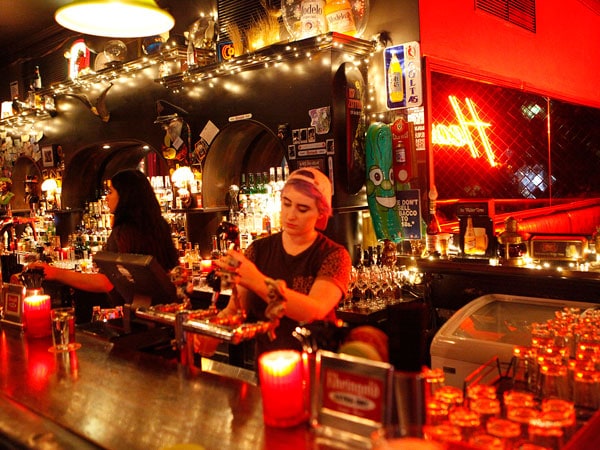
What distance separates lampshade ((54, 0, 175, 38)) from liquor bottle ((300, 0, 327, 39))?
1.63 meters

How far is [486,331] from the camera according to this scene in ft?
11.1

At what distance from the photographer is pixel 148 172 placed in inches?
354

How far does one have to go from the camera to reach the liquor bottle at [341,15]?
4.68m

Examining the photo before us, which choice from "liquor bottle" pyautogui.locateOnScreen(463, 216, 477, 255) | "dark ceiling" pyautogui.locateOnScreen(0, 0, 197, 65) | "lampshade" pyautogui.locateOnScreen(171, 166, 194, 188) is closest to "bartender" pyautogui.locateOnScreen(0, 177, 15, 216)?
"dark ceiling" pyautogui.locateOnScreen(0, 0, 197, 65)

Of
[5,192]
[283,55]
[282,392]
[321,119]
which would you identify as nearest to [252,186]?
[321,119]

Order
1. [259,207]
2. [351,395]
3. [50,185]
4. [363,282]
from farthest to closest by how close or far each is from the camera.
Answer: [50,185] < [259,207] < [363,282] < [351,395]

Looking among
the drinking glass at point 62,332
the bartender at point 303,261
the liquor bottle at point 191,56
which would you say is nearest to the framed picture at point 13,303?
the drinking glass at point 62,332

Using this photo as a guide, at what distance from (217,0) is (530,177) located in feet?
13.9

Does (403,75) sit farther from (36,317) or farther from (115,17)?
(36,317)

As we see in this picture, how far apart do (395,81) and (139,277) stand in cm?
293

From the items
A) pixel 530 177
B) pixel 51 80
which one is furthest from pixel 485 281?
pixel 51 80

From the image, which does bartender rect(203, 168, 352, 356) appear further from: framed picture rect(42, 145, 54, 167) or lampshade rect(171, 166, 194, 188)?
framed picture rect(42, 145, 54, 167)

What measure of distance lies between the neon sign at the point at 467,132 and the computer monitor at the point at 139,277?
11.8 feet

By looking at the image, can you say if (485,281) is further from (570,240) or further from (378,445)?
(378,445)
